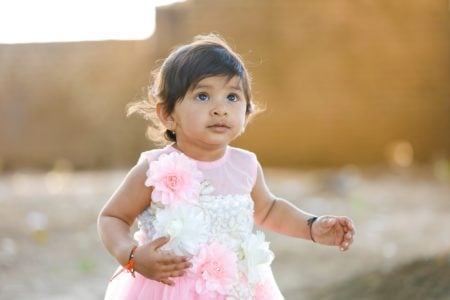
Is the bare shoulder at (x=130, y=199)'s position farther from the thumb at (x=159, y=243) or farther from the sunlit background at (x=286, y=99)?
the sunlit background at (x=286, y=99)

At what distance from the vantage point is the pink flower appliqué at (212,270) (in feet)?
7.20

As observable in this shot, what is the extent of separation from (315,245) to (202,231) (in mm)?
3732

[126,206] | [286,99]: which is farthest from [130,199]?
[286,99]

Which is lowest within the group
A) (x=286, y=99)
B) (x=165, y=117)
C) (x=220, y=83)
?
(x=286, y=99)

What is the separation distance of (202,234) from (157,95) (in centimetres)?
44

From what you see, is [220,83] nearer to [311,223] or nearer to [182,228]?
[182,228]

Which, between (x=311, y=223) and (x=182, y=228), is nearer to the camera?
(x=182, y=228)

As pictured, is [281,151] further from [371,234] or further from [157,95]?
[157,95]

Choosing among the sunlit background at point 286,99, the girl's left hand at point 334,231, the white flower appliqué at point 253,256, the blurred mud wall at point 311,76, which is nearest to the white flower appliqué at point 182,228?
the white flower appliqué at point 253,256

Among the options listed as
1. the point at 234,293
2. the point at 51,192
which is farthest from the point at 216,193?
the point at 51,192

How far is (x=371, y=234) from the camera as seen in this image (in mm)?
5961

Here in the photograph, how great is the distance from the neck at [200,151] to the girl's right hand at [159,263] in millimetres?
383

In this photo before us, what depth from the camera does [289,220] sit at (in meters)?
2.50

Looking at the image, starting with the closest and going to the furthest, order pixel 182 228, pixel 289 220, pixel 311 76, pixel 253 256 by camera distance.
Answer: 1. pixel 182 228
2. pixel 253 256
3. pixel 289 220
4. pixel 311 76
